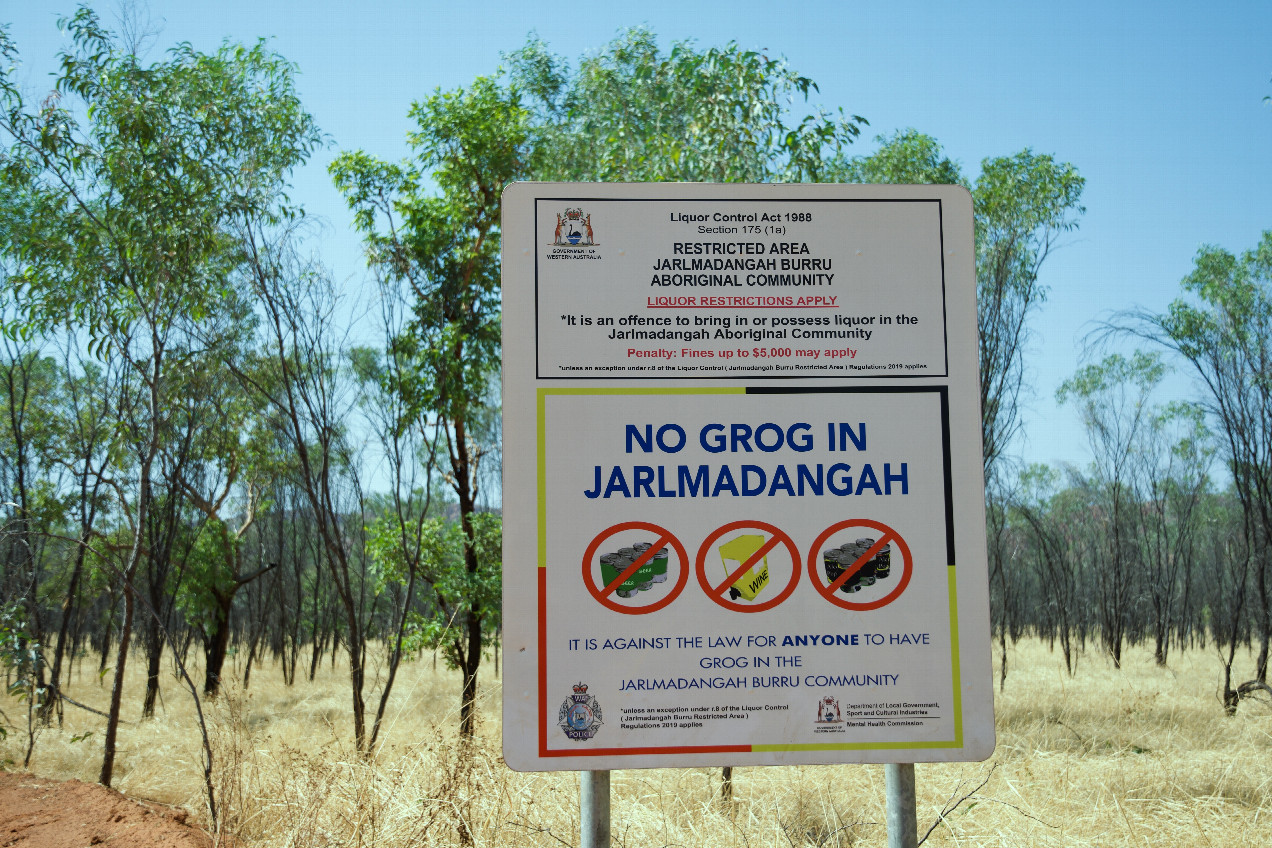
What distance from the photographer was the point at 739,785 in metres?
6.21

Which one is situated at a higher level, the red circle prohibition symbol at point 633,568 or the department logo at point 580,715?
the red circle prohibition symbol at point 633,568

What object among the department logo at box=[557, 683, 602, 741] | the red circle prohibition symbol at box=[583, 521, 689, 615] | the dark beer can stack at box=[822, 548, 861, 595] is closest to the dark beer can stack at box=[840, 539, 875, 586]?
the dark beer can stack at box=[822, 548, 861, 595]

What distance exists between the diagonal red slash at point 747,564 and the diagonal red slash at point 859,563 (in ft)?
0.49

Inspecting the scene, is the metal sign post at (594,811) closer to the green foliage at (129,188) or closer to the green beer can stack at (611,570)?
the green beer can stack at (611,570)

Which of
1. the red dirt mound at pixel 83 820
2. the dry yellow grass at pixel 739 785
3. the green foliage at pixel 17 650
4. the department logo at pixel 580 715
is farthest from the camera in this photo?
the green foliage at pixel 17 650

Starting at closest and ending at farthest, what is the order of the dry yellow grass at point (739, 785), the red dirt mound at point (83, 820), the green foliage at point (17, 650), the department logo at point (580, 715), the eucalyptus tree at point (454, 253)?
1. the department logo at point (580, 715)
2. the dry yellow grass at point (739, 785)
3. the red dirt mound at point (83, 820)
4. the green foliage at point (17, 650)
5. the eucalyptus tree at point (454, 253)

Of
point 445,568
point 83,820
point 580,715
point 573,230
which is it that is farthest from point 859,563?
point 445,568

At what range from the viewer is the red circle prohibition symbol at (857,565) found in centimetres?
180

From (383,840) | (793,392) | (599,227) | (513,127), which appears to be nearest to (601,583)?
(793,392)

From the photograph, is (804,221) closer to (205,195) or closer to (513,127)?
(205,195)

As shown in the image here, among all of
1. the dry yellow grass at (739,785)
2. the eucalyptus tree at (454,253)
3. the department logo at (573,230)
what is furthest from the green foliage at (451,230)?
the department logo at (573,230)

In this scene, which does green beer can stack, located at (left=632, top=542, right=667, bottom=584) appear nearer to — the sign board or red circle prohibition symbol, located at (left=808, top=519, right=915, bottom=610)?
the sign board

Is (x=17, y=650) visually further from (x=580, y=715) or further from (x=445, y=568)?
(x=580, y=715)

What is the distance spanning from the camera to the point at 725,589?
179cm
